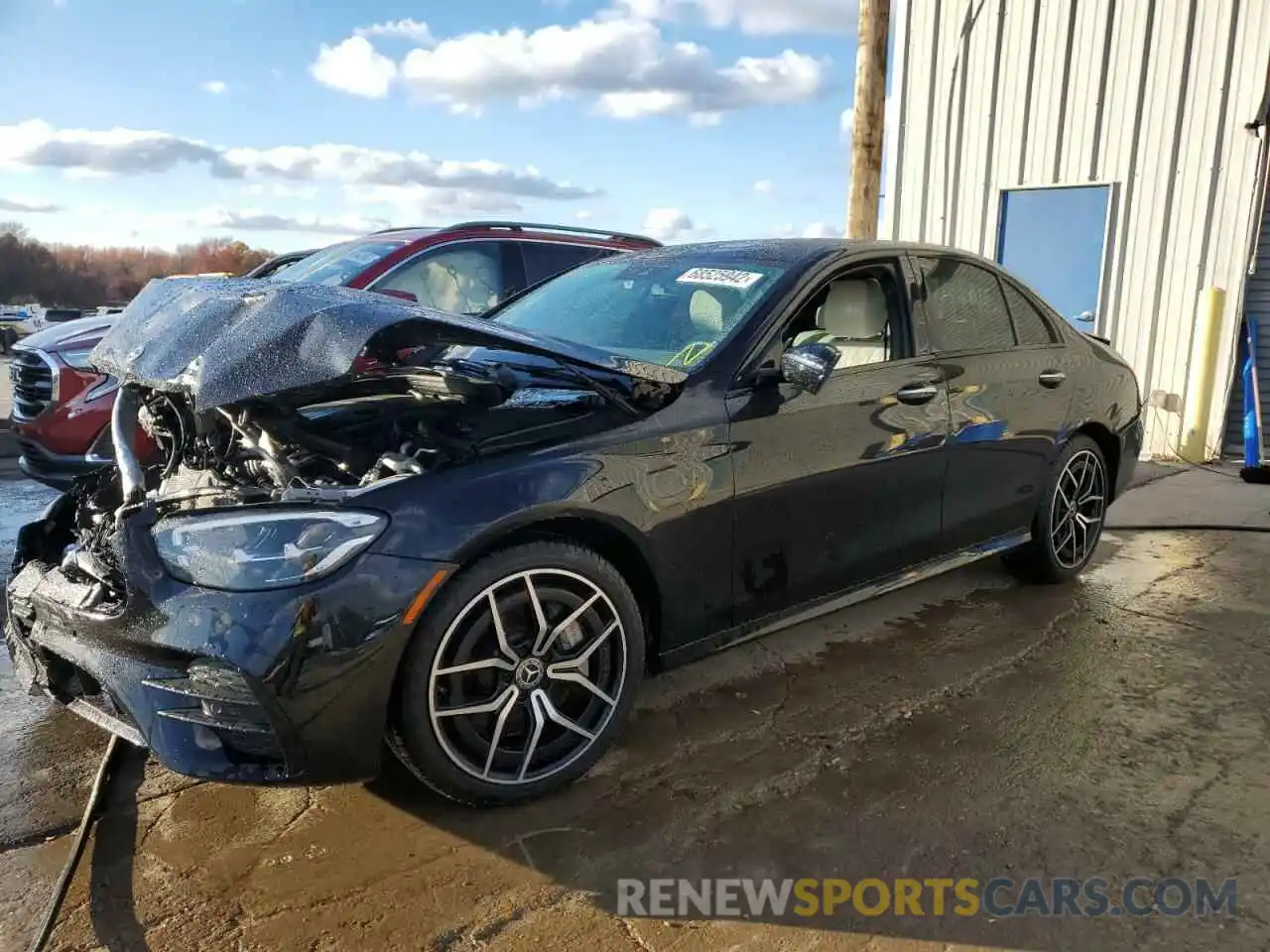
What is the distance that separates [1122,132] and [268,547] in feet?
28.3

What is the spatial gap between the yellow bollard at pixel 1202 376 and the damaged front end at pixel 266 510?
7026mm

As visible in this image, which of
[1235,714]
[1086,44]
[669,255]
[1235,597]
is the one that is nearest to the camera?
[1235,714]

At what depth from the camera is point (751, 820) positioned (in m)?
2.68

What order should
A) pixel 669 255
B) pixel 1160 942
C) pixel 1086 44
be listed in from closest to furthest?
pixel 1160 942 → pixel 669 255 → pixel 1086 44

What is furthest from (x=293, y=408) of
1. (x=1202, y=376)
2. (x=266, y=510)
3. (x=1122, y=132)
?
(x=1122, y=132)

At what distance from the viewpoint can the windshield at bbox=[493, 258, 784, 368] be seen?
10.9 feet

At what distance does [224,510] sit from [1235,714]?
3377mm

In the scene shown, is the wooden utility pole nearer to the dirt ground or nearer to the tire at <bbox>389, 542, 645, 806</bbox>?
the dirt ground

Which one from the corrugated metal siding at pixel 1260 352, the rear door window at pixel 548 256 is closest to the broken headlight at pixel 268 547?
the rear door window at pixel 548 256

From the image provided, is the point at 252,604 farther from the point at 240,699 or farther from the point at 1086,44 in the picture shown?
the point at 1086,44

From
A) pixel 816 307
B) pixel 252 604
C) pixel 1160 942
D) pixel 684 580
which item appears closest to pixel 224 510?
pixel 252 604

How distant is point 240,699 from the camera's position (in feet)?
7.47

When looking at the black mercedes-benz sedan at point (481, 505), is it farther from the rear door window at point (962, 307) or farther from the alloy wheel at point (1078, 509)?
the alloy wheel at point (1078, 509)

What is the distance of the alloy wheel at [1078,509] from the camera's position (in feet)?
15.3
